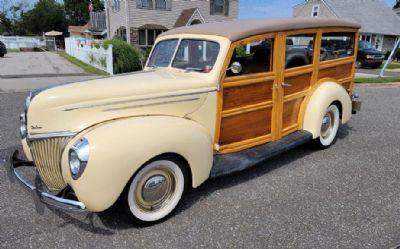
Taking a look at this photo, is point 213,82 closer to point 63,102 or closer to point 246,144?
point 246,144

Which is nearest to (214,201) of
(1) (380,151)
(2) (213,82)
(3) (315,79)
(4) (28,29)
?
(2) (213,82)

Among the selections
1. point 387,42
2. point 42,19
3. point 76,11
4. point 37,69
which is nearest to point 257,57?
point 37,69

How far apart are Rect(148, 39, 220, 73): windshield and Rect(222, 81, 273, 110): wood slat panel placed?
0.40 metres

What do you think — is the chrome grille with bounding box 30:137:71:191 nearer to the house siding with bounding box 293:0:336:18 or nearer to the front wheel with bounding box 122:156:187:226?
the front wheel with bounding box 122:156:187:226

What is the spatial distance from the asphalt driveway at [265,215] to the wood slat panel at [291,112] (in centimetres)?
57

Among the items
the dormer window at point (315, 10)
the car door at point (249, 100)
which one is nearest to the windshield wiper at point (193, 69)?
the car door at point (249, 100)

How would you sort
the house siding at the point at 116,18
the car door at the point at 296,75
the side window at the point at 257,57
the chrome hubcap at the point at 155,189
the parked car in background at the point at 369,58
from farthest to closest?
the house siding at the point at 116,18, the parked car in background at the point at 369,58, the car door at the point at 296,75, the side window at the point at 257,57, the chrome hubcap at the point at 155,189

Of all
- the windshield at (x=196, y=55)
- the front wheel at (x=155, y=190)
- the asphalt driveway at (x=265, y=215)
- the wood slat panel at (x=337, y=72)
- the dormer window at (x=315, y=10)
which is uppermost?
the dormer window at (x=315, y=10)

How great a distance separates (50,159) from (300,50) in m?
3.59

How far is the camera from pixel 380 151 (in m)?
5.12

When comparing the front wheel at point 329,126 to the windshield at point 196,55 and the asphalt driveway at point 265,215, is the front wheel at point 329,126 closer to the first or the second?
the asphalt driveway at point 265,215

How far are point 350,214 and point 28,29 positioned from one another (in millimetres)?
75779

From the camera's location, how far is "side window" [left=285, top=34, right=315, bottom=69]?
→ 14.5ft

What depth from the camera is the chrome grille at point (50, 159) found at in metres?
2.91
